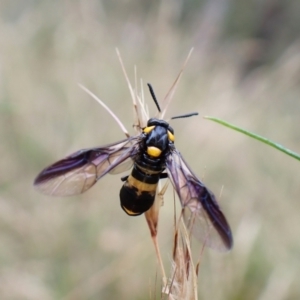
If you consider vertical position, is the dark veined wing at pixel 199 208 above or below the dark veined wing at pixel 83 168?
below

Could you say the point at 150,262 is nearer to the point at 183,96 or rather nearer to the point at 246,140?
the point at 246,140

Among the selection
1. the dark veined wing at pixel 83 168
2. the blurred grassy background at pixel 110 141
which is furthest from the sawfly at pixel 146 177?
the blurred grassy background at pixel 110 141

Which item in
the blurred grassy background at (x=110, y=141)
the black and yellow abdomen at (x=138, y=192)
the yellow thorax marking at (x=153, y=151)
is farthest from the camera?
the blurred grassy background at (x=110, y=141)

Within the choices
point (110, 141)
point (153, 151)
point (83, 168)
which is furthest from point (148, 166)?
point (110, 141)

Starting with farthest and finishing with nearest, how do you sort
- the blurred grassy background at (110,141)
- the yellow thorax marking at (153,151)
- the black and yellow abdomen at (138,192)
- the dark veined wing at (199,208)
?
the blurred grassy background at (110,141)
the yellow thorax marking at (153,151)
the black and yellow abdomen at (138,192)
the dark veined wing at (199,208)

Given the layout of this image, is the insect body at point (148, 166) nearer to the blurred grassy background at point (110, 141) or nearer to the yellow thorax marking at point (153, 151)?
the yellow thorax marking at point (153, 151)

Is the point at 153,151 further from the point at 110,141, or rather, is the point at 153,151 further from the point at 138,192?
the point at 110,141

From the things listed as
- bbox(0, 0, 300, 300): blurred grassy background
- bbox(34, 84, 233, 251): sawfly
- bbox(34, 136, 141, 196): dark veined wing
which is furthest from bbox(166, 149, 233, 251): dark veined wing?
bbox(0, 0, 300, 300): blurred grassy background
